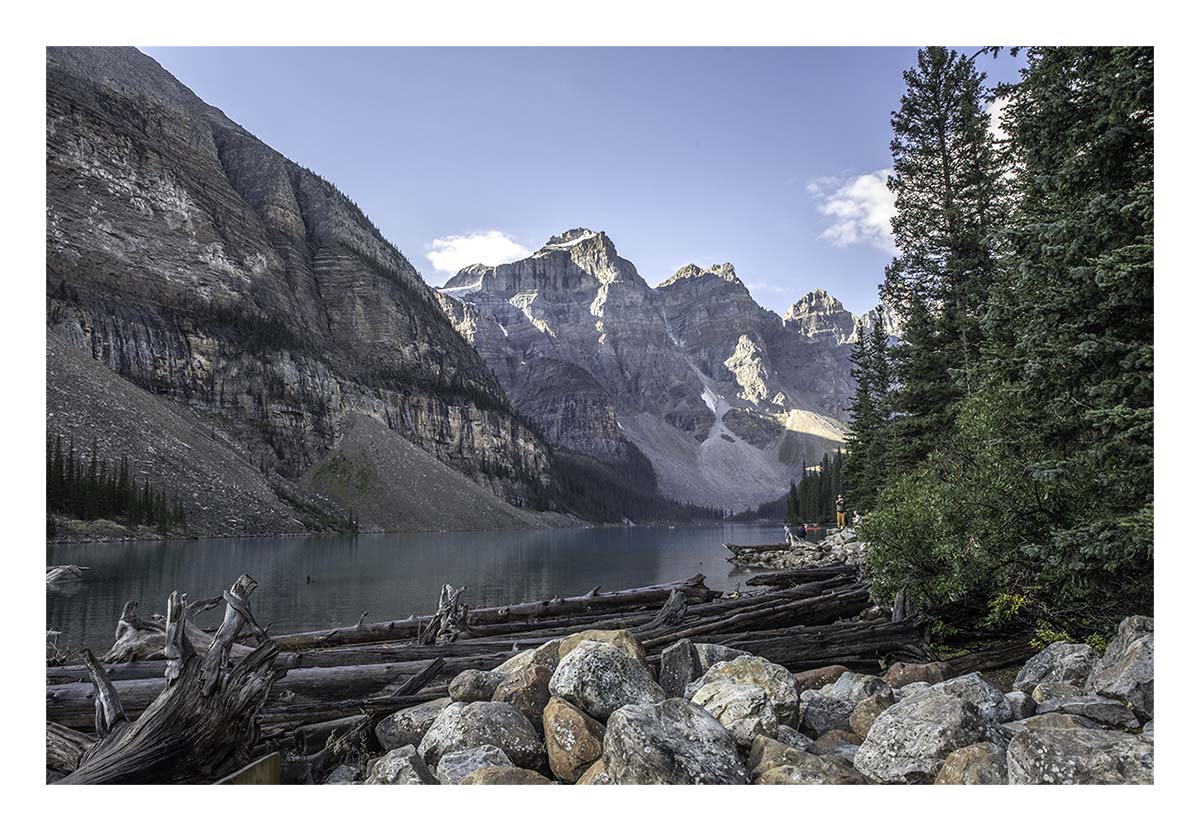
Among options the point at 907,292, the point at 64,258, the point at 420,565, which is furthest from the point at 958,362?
the point at 64,258

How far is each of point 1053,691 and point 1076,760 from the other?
2.95 metres

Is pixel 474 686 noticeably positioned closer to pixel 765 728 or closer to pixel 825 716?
pixel 765 728

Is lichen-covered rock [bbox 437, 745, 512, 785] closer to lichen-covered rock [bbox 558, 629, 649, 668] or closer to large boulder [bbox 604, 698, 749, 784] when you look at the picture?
large boulder [bbox 604, 698, 749, 784]

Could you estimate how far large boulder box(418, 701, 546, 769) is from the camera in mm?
7750

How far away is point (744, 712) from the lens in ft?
26.4

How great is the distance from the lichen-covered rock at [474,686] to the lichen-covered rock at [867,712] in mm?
4910

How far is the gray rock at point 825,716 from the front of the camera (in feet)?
28.9

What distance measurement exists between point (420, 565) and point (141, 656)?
43.3 m

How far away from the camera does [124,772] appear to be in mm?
6418

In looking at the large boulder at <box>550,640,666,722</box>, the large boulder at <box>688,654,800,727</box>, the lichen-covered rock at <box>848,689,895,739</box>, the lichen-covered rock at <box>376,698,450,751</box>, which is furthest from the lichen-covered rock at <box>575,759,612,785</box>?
the lichen-covered rock at <box>848,689,895,739</box>

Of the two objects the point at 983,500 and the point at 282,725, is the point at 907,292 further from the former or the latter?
the point at 282,725

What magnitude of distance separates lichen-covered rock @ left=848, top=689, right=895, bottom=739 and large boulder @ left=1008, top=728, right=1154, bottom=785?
8.28 feet

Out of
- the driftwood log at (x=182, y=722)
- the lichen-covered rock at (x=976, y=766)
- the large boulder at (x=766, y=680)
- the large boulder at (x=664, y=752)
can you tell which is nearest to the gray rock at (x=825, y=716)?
the large boulder at (x=766, y=680)
